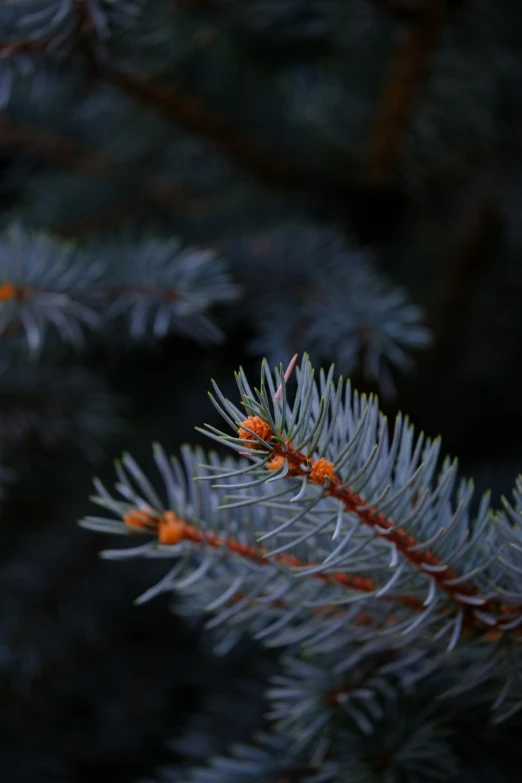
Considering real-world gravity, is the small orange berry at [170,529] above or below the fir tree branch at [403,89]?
below

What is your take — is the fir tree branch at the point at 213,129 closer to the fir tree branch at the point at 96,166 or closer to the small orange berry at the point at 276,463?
the fir tree branch at the point at 96,166

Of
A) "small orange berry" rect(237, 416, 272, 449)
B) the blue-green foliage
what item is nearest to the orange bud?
the blue-green foliage

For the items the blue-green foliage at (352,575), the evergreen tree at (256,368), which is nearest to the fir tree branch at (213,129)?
the evergreen tree at (256,368)

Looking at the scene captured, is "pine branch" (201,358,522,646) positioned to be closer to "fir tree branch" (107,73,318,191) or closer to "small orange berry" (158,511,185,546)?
"small orange berry" (158,511,185,546)

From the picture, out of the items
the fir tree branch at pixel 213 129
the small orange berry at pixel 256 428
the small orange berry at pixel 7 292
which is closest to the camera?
the small orange berry at pixel 256 428

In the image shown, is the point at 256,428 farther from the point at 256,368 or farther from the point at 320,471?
the point at 256,368

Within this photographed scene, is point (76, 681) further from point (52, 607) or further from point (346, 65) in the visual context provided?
point (346, 65)

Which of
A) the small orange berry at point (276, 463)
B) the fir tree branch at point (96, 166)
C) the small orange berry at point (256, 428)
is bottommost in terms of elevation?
the small orange berry at point (276, 463)
